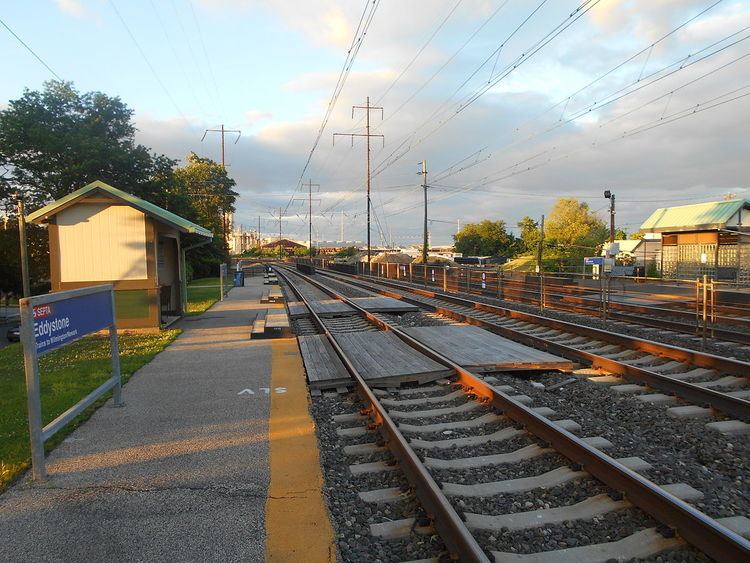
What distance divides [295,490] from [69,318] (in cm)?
301

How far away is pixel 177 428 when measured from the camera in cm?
607

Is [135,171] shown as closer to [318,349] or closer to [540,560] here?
[318,349]

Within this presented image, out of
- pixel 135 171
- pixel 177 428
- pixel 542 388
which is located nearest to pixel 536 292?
pixel 542 388

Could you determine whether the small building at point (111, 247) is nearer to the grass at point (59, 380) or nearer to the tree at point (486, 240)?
the grass at point (59, 380)

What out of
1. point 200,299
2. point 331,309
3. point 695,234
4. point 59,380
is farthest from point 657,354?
point 695,234

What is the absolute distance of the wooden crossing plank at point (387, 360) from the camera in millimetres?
7869

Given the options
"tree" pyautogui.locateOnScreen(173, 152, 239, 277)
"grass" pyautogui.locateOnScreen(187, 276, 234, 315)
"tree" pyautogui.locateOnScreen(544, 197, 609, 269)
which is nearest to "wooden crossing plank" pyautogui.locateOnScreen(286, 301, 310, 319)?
"grass" pyautogui.locateOnScreen(187, 276, 234, 315)

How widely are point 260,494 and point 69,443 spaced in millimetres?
2557

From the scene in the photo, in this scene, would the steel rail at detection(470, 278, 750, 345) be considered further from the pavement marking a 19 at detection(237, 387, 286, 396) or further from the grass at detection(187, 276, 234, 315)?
the grass at detection(187, 276, 234, 315)

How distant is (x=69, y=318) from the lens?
5590 mm

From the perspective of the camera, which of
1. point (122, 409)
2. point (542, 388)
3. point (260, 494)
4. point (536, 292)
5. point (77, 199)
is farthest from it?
point (536, 292)

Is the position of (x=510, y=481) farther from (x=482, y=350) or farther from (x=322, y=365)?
(x=482, y=350)

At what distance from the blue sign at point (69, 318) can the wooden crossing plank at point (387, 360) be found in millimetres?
3475

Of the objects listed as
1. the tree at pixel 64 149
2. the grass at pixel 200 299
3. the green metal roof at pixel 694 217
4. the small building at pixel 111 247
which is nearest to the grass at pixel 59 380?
the small building at pixel 111 247
